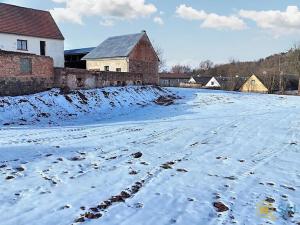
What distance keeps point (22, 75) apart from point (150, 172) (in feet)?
44.4

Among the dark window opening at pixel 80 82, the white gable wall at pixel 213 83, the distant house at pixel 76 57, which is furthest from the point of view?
the white gable wall at pixel 213 83

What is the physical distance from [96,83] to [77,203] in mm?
18174

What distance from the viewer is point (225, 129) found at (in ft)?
44.3

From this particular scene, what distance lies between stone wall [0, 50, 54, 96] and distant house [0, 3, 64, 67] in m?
10.4

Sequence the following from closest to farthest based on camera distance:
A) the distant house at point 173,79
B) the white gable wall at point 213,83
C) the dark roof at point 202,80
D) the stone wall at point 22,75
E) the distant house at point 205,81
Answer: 1. the stone wall at point 22,75
2. the white gable wall at point 213,83
3. the distant house at point 205,81
4. the dark roof at point 202,80
5. the distant house at point 173,79

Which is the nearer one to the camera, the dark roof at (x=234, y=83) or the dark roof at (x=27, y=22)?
the dark roof at (x=27, y=22)

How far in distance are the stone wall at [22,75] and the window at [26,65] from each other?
0.36 ft

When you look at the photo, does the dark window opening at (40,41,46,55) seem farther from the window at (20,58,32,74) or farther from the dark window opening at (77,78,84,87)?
the window at (20,58,32,74)

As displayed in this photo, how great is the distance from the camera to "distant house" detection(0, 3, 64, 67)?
95.4ft

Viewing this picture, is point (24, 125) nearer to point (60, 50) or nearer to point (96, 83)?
point (96, 83)

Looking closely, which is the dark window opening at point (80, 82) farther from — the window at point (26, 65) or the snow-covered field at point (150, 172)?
the snow-covered field at point (150, 172)

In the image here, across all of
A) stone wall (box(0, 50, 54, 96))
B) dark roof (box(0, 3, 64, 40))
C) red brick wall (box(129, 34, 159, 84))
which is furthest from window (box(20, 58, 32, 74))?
red brick wall (box(129, 34, 159, 84))

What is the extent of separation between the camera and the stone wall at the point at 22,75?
59.1ft

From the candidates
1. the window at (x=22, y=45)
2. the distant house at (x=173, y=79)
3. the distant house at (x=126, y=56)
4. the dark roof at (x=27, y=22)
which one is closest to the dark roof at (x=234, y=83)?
the distant house at (x=173, y=79)
